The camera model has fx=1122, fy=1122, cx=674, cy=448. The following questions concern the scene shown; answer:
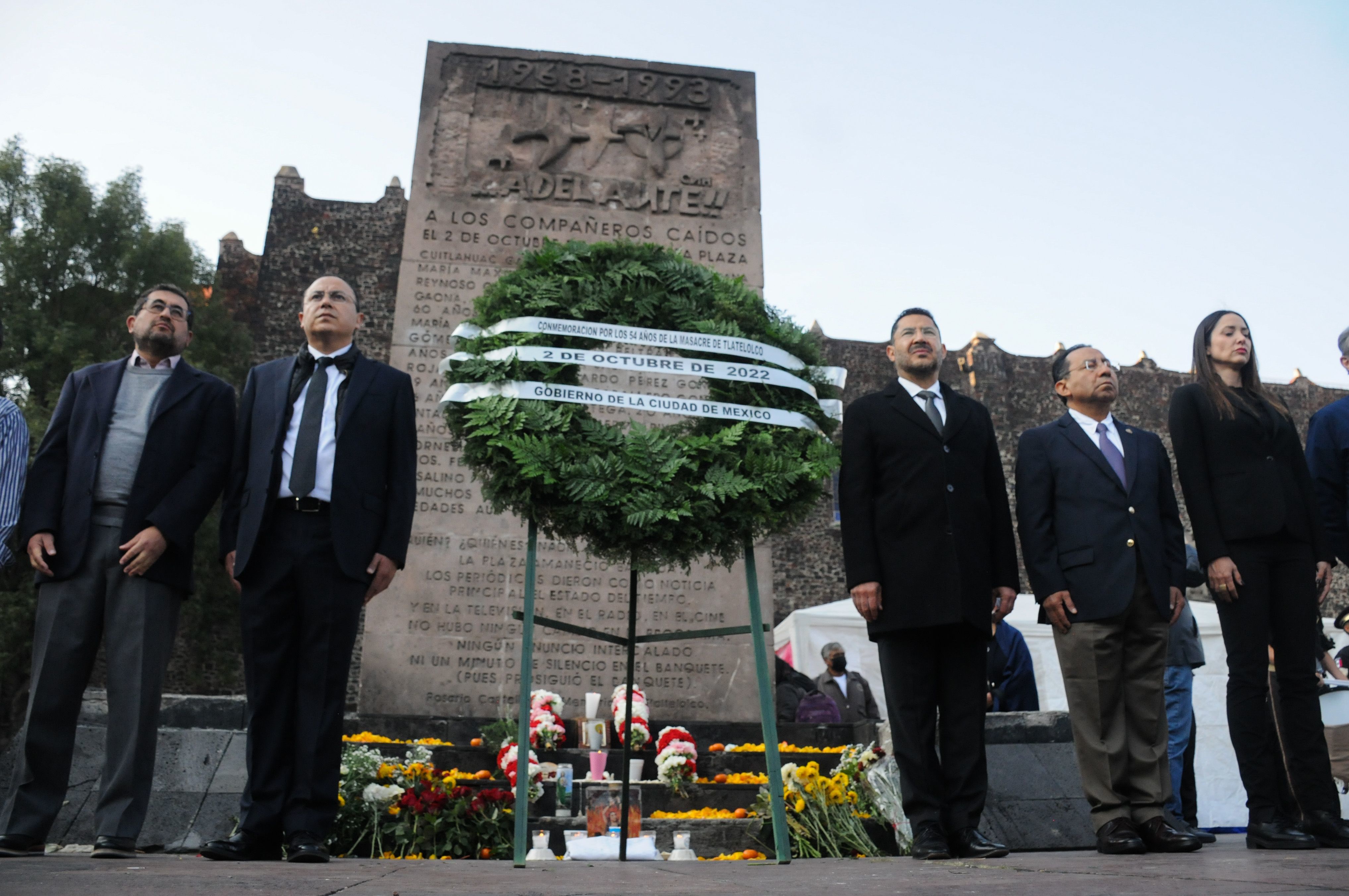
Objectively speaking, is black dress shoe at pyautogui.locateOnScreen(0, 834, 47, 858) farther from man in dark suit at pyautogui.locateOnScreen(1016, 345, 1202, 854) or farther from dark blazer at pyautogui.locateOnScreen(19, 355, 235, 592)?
man in dark suit at pyautogui.locateOnScreen(1016, 345, 1202, 854)

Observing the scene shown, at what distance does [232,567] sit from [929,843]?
7.78 feet

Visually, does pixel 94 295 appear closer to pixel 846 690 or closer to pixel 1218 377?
pixel 846 690

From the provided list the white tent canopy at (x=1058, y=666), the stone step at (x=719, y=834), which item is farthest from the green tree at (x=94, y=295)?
the stone step at (x=719, y=834)

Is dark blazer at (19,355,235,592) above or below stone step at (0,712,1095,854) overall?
above

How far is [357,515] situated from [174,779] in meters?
2.20

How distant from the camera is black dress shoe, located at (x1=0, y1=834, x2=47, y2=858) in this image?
337 centimetres

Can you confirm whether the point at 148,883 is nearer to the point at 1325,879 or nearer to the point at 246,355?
the point at 1325,879

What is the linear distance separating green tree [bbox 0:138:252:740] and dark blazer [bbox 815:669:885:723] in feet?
42.6

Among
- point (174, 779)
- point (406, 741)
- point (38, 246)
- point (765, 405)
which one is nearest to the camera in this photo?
point (765, 405)

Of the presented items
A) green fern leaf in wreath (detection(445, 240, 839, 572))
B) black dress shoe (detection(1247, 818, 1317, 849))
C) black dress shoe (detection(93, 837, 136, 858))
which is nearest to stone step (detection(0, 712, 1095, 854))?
black dress shoe (detection(93, 837, 136, 858))

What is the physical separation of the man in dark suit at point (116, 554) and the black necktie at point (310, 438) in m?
0.39

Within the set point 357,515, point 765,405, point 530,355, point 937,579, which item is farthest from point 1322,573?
point 357,515

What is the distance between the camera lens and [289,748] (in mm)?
3539

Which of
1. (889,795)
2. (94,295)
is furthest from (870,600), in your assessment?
(94,295)
